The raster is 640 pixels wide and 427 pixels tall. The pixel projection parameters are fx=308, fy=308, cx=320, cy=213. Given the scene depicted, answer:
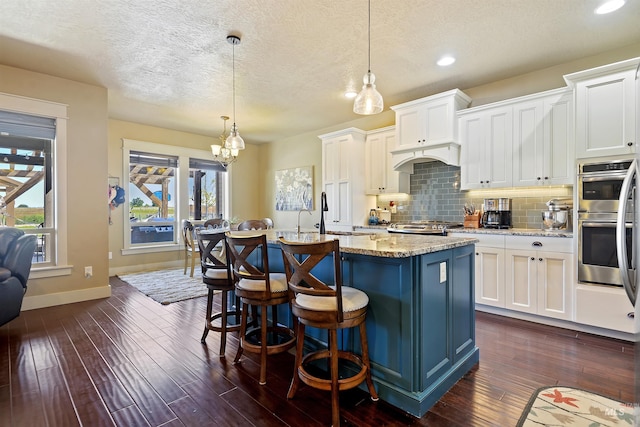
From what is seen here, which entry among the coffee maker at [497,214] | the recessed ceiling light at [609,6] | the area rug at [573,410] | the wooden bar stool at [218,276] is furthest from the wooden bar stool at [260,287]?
the recessed ceiling light at [609,6]

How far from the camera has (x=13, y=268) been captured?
3023 millimetres

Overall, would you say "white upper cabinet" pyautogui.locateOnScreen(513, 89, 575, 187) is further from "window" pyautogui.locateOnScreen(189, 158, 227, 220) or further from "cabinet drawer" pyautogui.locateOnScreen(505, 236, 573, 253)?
"window" pyautogui.locateOnScreen(189, 158, 227, 220)

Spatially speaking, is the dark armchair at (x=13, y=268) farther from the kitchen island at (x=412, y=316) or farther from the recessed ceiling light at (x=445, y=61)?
the recessed ceiling light at (x=445, y=61)

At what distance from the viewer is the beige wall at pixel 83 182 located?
3855 mm

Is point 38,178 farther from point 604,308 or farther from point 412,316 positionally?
point 604,308

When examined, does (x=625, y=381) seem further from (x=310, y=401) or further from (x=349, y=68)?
(x=349, y=68)

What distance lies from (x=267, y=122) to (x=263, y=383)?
472 cm

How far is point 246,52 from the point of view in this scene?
10.6ft

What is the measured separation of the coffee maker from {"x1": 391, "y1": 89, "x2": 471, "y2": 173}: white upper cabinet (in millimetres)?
689

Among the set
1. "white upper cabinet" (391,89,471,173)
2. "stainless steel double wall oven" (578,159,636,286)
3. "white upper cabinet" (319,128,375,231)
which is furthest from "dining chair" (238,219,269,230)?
"stainless steel double wall oven" (578,159,636,286)

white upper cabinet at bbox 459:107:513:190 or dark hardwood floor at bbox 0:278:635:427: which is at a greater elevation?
white upper cabinet at bbox 459:107:513:190

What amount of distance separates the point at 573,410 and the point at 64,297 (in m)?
5.18

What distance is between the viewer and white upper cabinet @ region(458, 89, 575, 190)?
328 cm

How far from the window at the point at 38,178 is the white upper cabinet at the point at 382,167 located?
14.0 ft
